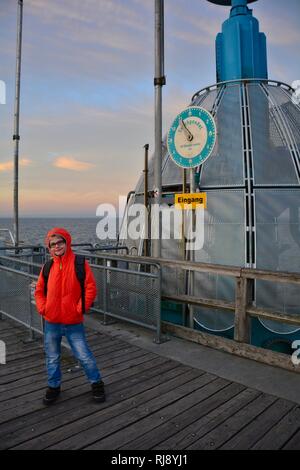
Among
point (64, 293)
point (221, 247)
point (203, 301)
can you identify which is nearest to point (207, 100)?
point (221, 247)

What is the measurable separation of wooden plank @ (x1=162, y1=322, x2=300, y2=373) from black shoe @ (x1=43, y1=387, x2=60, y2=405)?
2591 millimetres

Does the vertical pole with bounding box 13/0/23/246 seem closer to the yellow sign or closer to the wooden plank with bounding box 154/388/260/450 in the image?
the yellow sign

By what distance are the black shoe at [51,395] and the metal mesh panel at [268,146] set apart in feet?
25.7

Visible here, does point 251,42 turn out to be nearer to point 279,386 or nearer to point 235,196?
point 235,196

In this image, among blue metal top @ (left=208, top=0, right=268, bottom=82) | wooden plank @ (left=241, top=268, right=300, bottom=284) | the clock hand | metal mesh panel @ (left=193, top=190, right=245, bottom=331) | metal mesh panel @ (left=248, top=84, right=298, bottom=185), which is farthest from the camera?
blue metal top @ (left=208, top=0, right=268, bottom=82)

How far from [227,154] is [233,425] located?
838cm

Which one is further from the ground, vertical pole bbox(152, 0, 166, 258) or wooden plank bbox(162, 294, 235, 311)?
vertical pole bbox(152, 0, 166, 258)

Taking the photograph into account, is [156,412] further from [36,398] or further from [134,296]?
[134,296]

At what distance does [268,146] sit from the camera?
11.0m

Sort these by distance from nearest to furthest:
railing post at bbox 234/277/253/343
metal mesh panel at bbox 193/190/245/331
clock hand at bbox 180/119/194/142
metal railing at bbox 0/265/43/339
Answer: railing post at bbox 234/277/253/343
metal railing at bbox 0/265/43/339
clock hand at bbox 180/119/194/142
metal mesh panel at bbox 193/190/245/331

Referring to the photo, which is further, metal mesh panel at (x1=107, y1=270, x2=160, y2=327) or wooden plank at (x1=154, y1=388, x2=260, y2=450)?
metal mesh panel at (x1=107, y1=270, x2=160, y2=327)

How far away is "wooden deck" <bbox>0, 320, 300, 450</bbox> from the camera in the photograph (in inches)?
137

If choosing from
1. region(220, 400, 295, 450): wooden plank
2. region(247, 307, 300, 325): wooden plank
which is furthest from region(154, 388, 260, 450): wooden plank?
region(247, 307, 300, 325): wooden plank

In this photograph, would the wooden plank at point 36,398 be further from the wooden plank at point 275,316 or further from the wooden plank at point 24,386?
the wooden plank at point 275,316
